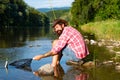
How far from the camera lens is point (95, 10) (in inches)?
2562

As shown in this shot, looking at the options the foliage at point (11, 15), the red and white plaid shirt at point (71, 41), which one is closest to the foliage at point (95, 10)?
the foliage at point (11, 15)

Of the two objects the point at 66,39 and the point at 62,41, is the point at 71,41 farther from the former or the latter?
the point at 62,41

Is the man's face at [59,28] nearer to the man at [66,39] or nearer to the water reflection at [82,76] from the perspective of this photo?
the man at [66,39]

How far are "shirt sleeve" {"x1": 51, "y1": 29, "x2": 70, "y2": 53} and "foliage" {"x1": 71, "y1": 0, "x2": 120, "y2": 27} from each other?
4180 centimetres

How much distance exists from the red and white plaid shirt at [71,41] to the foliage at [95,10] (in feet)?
135

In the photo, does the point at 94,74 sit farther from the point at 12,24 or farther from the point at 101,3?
the point at 12,24

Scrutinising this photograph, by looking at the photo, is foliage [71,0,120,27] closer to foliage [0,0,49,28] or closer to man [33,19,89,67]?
foliage [0,0,49,28]

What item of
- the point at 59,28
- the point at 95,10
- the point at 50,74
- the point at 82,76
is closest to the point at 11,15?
the point at 95,10

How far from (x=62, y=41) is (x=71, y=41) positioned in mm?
618

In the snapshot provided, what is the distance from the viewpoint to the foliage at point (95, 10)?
54.5 meters

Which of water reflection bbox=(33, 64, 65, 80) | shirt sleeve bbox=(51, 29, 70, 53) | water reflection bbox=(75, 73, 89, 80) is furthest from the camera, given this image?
water reflection bbox=(33, 64, 65, 80)

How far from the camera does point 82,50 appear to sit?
442 inches

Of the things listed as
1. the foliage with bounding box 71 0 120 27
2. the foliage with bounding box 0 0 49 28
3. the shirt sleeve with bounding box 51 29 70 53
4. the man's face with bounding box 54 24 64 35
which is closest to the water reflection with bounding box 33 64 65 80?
the shirt sleeve with bounding box 51 29 70 53

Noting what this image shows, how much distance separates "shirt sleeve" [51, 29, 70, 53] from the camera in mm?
10180
